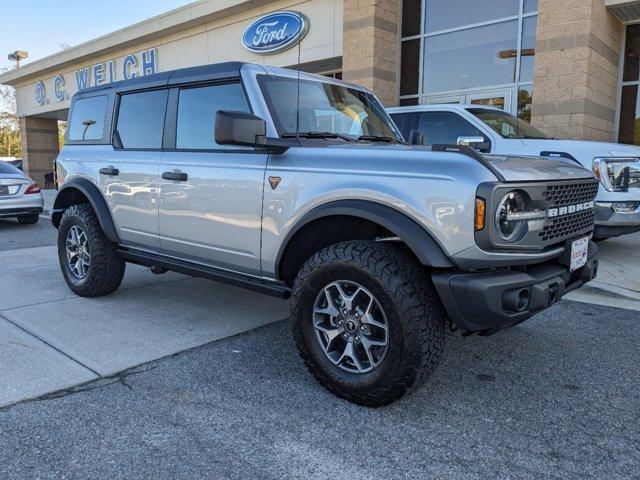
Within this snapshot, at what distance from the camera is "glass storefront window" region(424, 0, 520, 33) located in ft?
35.8

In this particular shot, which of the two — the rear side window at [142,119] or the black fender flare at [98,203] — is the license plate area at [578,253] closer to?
the rear side window at [142,119]

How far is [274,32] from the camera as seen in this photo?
1342 cm

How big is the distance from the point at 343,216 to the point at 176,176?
4.70 feet

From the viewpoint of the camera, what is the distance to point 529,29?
10523 mm

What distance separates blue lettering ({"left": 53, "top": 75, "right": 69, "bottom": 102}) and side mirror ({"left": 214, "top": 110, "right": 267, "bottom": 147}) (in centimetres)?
2198

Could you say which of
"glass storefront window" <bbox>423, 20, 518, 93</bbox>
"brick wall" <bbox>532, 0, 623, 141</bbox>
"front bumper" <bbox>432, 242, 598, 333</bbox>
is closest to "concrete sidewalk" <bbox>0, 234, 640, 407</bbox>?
"front bumper" <bbox>432, 242, 598, 333</bbox>

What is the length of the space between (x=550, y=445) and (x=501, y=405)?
430 millimetres

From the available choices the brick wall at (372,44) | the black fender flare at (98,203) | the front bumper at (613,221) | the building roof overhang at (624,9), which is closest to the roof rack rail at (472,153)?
the black fender flare at (98,203)

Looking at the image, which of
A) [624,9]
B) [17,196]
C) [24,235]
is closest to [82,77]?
[17,196]

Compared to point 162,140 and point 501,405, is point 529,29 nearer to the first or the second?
point 162,140

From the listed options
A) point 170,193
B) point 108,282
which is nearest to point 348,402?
point 170,193

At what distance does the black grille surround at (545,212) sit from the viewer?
2.51 metres

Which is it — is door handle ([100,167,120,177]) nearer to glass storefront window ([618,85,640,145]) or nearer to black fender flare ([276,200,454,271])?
Answer: black fender flare ([276,200,454,271])

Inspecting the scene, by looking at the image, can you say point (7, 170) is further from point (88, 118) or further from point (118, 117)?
point (118, 117)
